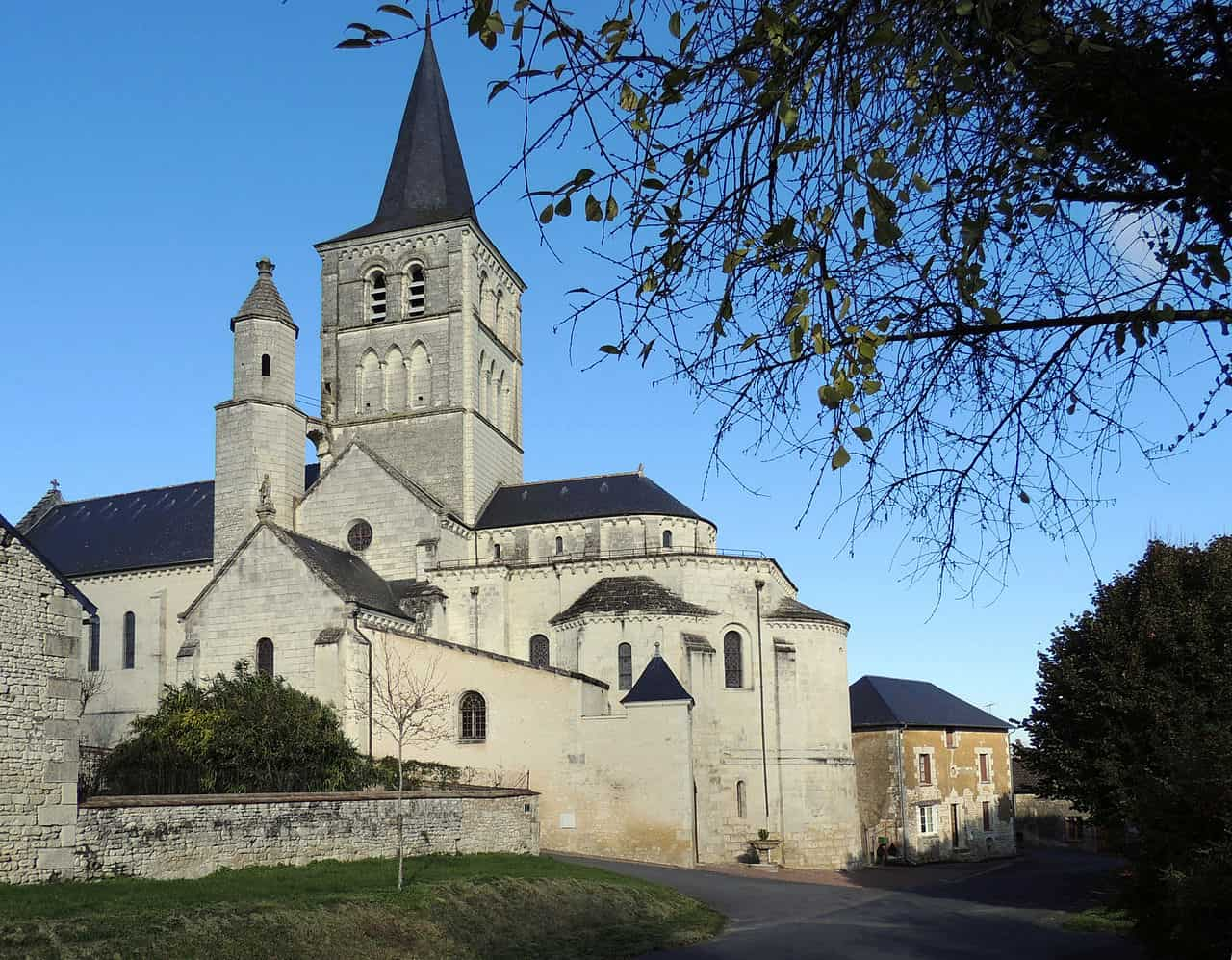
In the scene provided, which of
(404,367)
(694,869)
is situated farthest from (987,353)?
(404,367)

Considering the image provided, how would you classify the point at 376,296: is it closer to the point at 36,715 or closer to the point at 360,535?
the point at 360,535

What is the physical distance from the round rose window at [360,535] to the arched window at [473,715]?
801cm

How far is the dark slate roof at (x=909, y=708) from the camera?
41.1 meters

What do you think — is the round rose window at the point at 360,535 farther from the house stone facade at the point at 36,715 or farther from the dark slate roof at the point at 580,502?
the house stone facade at the point at 36,715

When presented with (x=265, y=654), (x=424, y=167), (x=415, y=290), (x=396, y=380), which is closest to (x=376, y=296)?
(x=415, y=290)

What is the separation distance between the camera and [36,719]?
629 inches

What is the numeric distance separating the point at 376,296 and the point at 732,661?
1850 cm

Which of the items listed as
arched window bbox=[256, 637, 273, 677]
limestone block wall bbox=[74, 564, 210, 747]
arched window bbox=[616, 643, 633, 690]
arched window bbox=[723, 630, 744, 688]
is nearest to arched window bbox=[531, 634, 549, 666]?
arched window bbox=[616, 643, 633, 690]

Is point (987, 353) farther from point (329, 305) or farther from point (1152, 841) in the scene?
point (329, 305)

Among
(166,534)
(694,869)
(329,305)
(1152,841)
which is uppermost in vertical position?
(329,305)

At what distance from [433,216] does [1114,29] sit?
38.6 meters

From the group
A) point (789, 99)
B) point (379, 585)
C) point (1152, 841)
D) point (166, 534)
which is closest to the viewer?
point (789, 99)

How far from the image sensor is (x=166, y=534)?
39156mm

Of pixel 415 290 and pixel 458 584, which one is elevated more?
pixel 415 290
